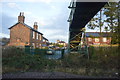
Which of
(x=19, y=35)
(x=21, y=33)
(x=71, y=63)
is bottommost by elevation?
(x=71, y=63)

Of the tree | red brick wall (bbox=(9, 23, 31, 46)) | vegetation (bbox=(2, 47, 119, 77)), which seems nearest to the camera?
vegetation (bbox=(2, 47, 119, 77))

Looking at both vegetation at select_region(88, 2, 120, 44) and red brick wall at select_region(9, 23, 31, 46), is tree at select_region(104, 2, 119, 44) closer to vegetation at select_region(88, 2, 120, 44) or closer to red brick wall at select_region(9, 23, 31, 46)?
vegetation at select_region(88, 2, 120, 44)

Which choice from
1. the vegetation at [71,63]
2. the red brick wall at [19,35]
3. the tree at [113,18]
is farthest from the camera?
the red brick wall at [19,35]

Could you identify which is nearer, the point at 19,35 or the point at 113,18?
the point at 113,18

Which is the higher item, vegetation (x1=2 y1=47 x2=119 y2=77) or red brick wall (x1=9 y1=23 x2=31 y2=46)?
red brick wall (x1=9 y1=23 x2=31 y2=46)

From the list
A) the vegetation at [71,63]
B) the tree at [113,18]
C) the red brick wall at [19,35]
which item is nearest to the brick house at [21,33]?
the red brick wall at [19,35]

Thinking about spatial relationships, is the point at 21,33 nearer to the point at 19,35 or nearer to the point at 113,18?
the point at 19,35

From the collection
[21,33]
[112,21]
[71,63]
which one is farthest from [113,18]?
[21,33]

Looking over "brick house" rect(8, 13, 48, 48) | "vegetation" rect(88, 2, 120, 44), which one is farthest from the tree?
"brick house" rect(8, 13, 48, 48)

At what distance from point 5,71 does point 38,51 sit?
17.0 feet

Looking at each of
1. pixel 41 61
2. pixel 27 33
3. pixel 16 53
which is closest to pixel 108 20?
pixel 41 61

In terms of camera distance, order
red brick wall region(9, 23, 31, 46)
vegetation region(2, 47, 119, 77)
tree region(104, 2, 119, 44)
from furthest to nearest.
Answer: red brick wall region(9, 23, 31, 46)
tree region(104, 2, 119, 44)
vegetation region(2, 47, 119, 77)

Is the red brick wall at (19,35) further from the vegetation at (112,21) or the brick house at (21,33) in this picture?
the vegetation at (112,21)

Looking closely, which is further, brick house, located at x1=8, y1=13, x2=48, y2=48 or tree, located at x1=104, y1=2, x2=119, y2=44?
brick house, located at x1=8, y1=13, x2=48, y2=48
